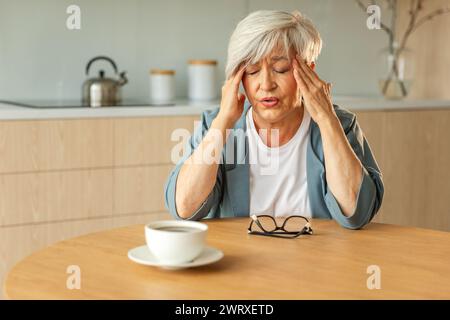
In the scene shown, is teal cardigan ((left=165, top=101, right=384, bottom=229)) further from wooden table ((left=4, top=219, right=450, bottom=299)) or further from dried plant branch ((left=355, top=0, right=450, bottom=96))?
dried plant branch ((left=355, top=0, right=450, bottom=96))

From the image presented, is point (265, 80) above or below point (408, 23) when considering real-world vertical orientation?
below

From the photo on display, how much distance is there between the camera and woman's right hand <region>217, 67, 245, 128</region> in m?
2.16

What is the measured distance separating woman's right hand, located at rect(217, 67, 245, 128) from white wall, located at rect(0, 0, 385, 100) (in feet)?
6.31

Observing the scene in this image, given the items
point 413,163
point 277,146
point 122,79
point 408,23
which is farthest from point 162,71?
point 277,146

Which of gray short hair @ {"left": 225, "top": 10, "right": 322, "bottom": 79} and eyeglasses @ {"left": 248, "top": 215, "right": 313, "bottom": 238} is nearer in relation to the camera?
eyeglasses @ {"left": 248, "top": 215, "right": 313, "bottom": 238}

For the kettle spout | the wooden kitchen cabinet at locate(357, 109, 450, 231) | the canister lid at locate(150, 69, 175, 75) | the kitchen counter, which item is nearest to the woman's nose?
the kitchen counter

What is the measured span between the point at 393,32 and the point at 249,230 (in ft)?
10.5

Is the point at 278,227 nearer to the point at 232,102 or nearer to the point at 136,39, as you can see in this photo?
the point at 232,102

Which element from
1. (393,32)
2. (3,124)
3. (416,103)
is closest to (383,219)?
(416,103)

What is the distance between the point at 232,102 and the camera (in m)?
2.17

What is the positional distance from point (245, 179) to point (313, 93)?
0.29 m

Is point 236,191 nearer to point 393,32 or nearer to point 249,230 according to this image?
point 249,230

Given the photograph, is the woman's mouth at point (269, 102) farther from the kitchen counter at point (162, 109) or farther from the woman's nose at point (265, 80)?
the kitchen counter at point (162, 109)
